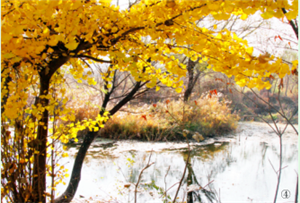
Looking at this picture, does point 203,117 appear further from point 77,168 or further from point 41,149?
point 41,149

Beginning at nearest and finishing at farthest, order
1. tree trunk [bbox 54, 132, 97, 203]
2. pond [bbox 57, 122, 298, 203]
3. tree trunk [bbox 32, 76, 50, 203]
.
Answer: tree trunk [bbox 32, 76, 50, 203], tree trunk [bbox 54, 132, 97, 203], pond [bbox 57, 122, 298, 203]

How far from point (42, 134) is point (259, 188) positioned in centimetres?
233

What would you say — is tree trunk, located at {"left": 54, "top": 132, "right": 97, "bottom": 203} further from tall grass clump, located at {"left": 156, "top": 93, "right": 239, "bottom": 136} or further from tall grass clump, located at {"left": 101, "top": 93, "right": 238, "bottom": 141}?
tall grass clump, located at {"left": 156, "top": 93, "right": 239, "bottom": 136}

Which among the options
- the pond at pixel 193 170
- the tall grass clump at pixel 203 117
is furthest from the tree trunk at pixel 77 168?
the tall grass clump at pixel 203 117

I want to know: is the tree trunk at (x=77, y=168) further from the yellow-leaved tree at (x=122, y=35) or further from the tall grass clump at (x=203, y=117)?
the tall grass clump at (x=203, y=117)

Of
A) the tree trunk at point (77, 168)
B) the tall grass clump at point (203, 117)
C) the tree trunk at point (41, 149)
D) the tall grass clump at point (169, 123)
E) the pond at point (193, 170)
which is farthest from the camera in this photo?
the tall grass clump at point (203, 117)

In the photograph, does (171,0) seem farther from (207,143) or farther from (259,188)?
(207,143)

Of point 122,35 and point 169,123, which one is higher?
point 122,35

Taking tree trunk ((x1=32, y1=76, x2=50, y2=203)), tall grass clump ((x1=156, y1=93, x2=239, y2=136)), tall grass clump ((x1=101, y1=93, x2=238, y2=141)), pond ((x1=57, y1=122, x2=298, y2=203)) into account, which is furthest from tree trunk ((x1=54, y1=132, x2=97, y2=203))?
tall grass clump ((x1=156, y1=93, x2=239, y2=136))

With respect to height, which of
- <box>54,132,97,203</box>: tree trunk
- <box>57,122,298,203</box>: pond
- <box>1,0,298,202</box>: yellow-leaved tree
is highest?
<box>1,0,298,202</box>: yellow-leaved tree

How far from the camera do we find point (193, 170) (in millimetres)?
2951

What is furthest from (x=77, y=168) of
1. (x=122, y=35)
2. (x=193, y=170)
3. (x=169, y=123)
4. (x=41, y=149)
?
(x=169, y=123)

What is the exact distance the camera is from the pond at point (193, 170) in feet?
7.57

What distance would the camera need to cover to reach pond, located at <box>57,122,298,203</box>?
7.57ft
